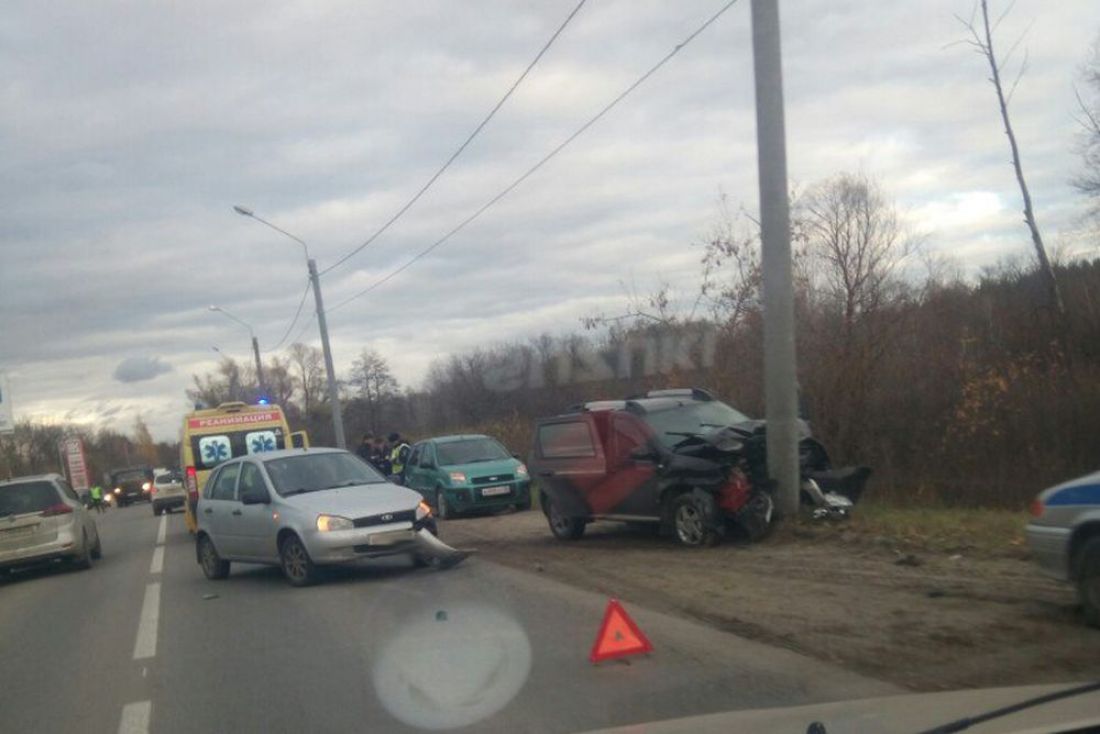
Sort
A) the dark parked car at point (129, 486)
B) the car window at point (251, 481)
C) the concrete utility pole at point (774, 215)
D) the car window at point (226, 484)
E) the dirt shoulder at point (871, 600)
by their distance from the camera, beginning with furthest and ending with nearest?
the dark parked car at point (129, 486), the car window at point (226, 484), the car window at point (251, 481), the concrete utility pole at point (774, 215), the dirt shoulder at point (871, 600)

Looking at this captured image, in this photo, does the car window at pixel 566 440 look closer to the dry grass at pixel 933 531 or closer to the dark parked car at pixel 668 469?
the dark parked car at pixel 668 469

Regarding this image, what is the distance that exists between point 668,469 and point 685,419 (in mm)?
1186

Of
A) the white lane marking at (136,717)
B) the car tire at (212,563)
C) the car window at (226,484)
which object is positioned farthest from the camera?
the car tire at (212,563)

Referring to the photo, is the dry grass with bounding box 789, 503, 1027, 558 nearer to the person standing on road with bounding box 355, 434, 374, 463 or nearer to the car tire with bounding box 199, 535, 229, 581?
the car tire with bounding box 199, 535, 229, 581

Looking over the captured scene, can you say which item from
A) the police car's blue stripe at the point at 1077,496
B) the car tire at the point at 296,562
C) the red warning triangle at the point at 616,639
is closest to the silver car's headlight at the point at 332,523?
the car tire at the point at 296,562

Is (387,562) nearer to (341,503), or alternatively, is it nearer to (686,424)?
(341,503)

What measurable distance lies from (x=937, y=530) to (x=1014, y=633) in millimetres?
4558

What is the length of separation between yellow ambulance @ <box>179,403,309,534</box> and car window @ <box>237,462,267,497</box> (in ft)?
24.3

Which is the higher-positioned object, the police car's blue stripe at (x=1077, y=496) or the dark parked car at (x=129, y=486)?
the police car's blue stripe at (x=1077, y=496)

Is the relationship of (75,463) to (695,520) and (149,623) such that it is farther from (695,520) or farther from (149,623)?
(695,520)

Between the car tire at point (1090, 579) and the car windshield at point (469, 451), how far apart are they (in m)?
15.6

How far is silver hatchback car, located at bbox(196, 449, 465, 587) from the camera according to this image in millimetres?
12656

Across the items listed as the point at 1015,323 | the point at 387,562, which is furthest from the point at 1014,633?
the point at 1015,323

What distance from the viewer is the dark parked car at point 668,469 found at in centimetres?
1309
